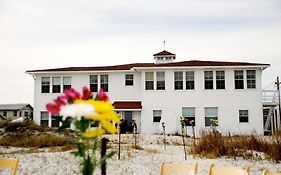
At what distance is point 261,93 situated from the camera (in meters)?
25.9

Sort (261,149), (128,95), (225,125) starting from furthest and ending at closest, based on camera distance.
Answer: (128,95) → (225,125) → (261,149)

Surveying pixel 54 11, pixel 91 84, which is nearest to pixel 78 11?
pixel 54 11

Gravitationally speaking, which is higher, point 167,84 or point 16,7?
point 16,7

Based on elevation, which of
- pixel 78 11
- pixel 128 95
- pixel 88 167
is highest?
pixel 78 11

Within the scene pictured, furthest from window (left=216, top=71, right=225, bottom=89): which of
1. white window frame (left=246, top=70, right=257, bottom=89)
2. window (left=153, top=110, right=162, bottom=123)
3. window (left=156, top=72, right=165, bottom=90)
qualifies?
window (left=153, top=110, right=162, bottom=123)

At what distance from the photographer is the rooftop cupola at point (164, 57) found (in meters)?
31.0

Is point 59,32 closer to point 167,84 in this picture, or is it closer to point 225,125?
point 167,84

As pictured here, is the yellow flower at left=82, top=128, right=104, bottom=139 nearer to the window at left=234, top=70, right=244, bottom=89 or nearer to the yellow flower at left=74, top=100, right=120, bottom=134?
the yellow flower at left=74, top=100, right=120, bottom=134

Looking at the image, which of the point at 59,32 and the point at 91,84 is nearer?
the point at 59,32

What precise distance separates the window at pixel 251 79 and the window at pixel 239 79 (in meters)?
0.42

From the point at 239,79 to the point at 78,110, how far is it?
81.2 feet

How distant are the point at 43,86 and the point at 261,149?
20.0m

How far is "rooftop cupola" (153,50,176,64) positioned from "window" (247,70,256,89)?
7.21 metres

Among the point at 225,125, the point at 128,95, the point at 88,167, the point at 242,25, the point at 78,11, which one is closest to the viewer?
the point at 88,167
